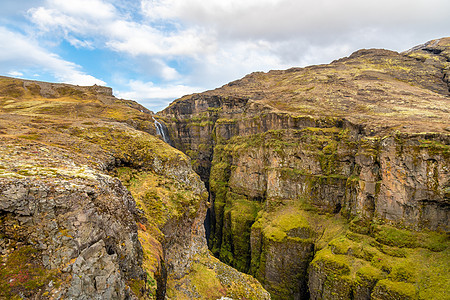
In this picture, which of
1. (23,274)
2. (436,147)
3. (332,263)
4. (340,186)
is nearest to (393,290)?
(332,263)

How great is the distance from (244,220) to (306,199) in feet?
54.6

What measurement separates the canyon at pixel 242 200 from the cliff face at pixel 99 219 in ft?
0.27

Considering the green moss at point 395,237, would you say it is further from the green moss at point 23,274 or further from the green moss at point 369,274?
the green moss at point 23,274

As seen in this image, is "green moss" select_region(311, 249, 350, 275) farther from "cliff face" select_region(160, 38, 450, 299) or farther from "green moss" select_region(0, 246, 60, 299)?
"green moss" select_region(0, 246, 60, 299)

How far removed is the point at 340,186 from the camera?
4288cm

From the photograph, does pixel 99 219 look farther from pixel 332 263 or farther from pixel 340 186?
pixel 340 186

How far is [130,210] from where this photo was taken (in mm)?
15344

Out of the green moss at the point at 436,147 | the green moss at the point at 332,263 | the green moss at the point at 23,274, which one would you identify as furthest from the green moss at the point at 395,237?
the green moss at the point at 23,274

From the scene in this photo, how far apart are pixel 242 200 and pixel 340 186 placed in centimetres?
2552

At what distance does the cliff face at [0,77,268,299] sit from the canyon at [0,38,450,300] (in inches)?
3.2

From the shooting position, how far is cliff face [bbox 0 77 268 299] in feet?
Answer: 32.5

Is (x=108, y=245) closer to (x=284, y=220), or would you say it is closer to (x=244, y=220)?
(x=284, y=220)

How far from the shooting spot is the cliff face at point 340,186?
1161 inches

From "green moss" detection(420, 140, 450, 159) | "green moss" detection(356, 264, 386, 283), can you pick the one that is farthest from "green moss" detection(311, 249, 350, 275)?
"green moss" detection(420, 140, 450, 159)
